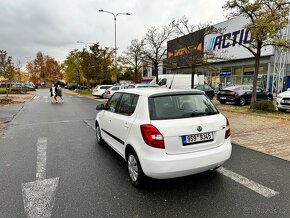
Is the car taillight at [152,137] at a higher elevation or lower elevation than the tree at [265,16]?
lower

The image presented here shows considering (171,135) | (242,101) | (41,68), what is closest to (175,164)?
(171,135)

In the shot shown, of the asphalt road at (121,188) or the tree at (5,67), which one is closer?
the asphalt road at (121,188)

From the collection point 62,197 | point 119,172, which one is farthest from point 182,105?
point 62,197

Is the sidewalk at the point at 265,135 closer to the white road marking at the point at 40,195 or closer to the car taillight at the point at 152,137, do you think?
the car taillight at the point at 152,137

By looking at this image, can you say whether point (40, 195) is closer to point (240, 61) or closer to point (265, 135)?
point (265, 135)

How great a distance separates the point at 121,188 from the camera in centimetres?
362

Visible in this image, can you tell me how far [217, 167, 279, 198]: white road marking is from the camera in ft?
11.3

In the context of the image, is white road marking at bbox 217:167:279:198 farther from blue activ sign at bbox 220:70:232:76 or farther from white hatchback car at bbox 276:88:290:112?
blue activ sign at bbox 220:70:232:76

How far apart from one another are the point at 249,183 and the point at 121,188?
6.83 feet

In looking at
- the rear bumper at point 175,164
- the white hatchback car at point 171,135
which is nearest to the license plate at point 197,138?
the white hatchback car at point 171,135

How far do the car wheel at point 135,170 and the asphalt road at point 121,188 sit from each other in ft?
0.40

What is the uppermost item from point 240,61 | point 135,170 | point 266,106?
point 240,61

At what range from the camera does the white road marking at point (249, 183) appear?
3.44 m

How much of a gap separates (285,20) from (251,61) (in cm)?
1734
